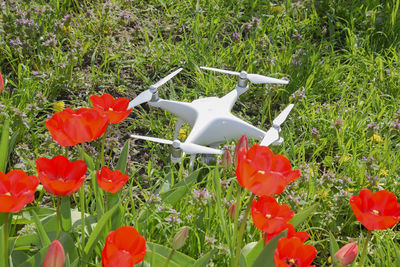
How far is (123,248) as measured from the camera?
1.04 m

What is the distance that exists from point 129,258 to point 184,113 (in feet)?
3.98

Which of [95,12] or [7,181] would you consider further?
[95,12]

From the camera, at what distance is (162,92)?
8.46 ft

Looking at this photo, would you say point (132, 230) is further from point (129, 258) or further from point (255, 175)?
point (255, 175)

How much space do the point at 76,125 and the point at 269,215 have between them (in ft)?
1.52

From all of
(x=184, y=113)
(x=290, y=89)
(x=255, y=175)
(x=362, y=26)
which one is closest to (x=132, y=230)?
(x=255, y=175)

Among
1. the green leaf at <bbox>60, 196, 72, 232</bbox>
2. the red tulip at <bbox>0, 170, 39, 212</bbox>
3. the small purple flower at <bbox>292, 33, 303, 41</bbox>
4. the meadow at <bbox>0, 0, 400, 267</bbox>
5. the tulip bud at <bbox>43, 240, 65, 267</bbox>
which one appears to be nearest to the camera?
the tulip bud at <bbox>43, 240, 65, 267</bbox>

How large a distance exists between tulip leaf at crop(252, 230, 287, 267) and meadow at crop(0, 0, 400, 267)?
0.44 m

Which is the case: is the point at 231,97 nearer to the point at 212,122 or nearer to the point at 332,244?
the point at 212,122

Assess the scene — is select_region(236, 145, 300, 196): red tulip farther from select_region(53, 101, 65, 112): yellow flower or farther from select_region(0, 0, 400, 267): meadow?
select_region(53, 101, 65, 112): yellow flower

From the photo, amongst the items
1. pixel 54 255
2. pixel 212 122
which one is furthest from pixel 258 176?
pixel 212 122

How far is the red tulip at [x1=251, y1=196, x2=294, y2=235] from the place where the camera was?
42.8 inches

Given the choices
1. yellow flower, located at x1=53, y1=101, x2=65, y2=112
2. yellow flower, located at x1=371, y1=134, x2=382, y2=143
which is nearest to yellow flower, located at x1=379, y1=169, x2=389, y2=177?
yellow flower, located at x1=371, y1=134, x2=382, y2=143

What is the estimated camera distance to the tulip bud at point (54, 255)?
0.94 meters
